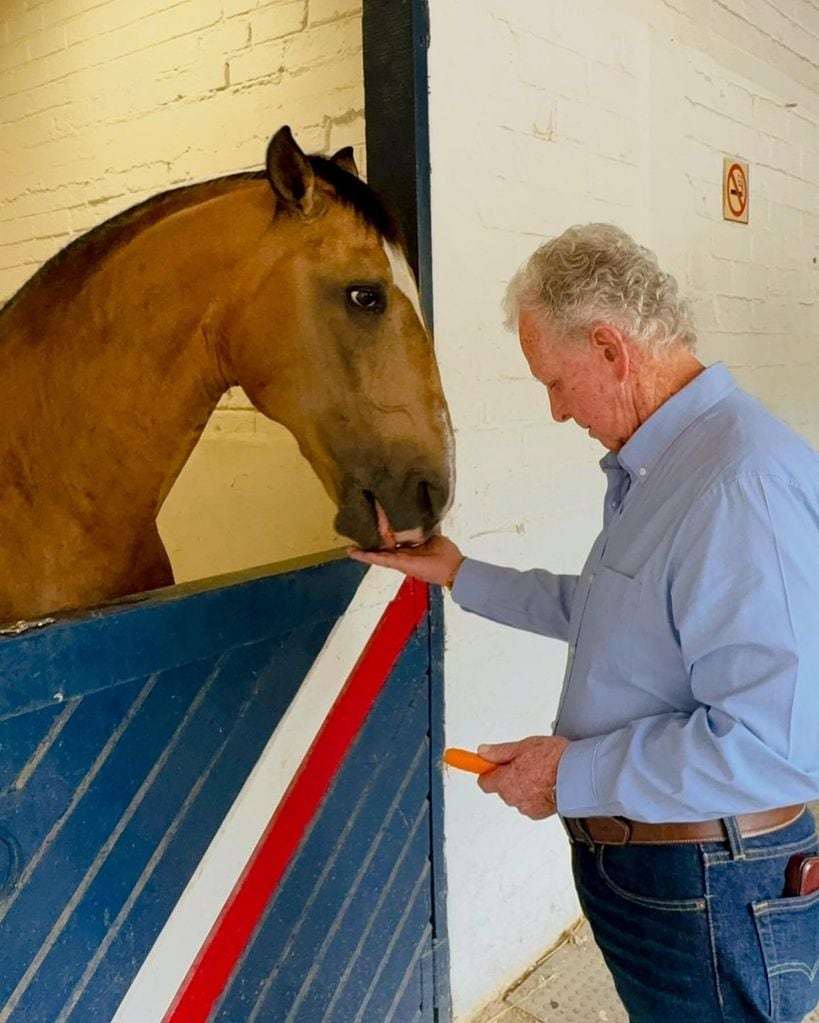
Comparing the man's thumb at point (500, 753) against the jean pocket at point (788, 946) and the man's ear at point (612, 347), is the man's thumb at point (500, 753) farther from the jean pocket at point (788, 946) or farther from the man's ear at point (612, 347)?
the man's ear at point (612, 347)

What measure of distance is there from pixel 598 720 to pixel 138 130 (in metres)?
1.95

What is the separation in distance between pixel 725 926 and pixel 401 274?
36.4 inches

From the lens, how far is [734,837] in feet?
3.30

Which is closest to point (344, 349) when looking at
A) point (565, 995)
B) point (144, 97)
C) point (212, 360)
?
point (212, 360)

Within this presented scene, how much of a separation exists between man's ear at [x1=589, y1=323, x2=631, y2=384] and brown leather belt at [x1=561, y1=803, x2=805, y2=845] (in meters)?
0.53

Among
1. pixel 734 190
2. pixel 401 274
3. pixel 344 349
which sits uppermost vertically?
pixel 734 190

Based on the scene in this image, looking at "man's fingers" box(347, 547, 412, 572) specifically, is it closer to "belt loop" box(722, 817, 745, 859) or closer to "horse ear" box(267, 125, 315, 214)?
"horse ear" box(267, 125, 315, 214)

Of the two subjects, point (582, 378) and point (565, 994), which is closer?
point (582, 378)

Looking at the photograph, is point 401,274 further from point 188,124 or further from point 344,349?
point 188,124

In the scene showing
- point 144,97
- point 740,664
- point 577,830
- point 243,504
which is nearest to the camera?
point 740,664

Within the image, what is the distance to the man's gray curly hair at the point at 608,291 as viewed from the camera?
102 cm

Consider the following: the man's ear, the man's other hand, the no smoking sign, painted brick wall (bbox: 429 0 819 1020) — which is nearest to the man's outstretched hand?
painted brick wall (bbox: 429 0 819 1020)

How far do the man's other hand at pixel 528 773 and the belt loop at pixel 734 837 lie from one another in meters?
0.19

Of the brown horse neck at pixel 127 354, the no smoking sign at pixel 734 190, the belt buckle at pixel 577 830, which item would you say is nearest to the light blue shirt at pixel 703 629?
the belt buckle at pixel 577 830
